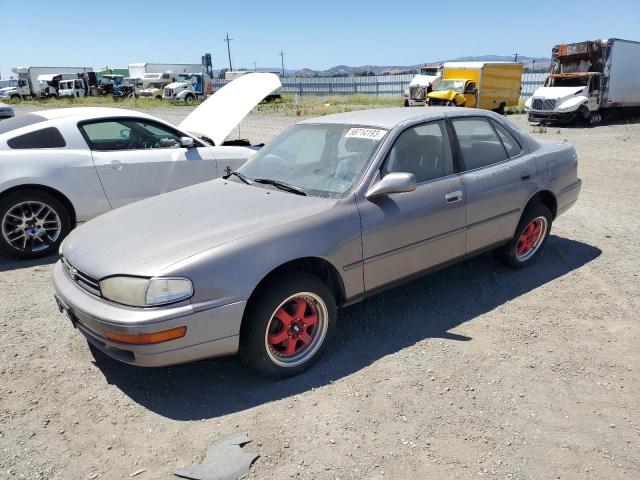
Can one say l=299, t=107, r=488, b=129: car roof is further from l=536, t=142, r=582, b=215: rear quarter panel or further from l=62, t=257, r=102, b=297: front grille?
l=62, t=257, r=102, b=297: front grille

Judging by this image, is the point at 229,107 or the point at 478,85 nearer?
the point at 229,107

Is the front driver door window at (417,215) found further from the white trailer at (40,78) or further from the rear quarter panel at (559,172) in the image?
the white trailer at (40,78)

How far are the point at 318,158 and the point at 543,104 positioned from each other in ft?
56.9

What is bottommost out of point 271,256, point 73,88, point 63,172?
point 271,256

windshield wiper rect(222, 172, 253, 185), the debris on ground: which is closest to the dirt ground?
the debris on ground

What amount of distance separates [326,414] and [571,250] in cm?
376

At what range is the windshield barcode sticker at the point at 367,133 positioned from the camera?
362 centimetres

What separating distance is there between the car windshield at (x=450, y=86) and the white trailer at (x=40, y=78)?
112 feet

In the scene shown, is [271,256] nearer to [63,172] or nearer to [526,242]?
[526,242]

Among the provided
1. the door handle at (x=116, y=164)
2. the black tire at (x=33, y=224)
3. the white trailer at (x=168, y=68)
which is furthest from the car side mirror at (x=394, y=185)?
the white trailer at (x=168, y=68)

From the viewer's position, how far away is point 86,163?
5.45m

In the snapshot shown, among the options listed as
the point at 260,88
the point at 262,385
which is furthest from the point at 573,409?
the point at 260,88

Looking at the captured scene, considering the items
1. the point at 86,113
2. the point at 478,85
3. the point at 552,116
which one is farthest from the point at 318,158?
the point at 478,85

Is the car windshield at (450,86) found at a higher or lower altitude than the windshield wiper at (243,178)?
higher
